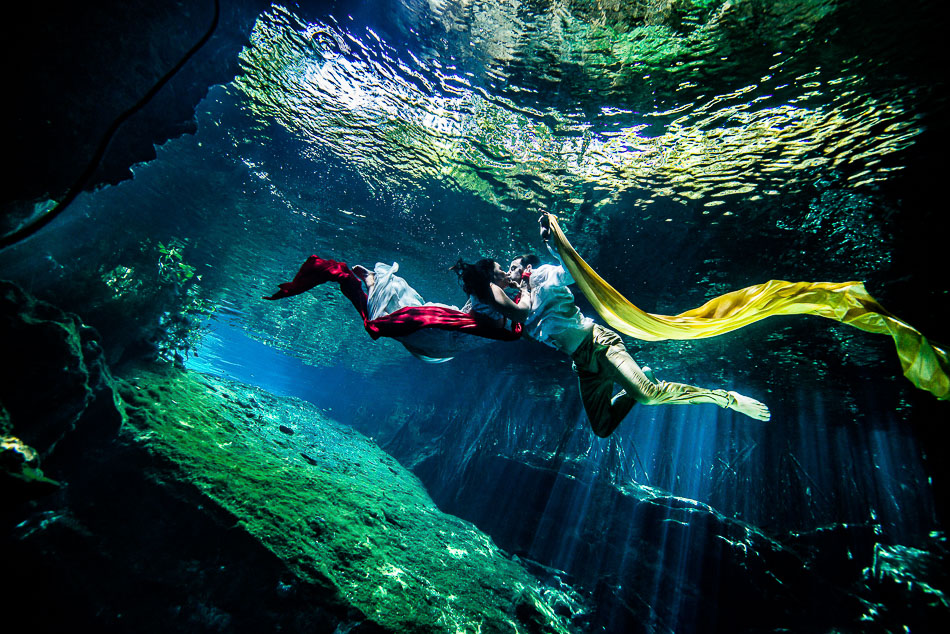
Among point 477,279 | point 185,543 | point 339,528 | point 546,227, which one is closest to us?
point 477,279

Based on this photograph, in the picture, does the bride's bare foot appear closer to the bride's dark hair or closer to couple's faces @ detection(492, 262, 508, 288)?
couple's faces @ detection(492, 262, 508, 288)

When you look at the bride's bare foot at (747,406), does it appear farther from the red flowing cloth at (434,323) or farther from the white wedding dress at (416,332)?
the white wedding dress at (416,332)

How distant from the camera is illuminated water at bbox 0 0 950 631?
14.9ft

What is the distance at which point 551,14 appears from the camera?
4508mm

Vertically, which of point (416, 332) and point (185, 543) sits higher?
point (416, 332)

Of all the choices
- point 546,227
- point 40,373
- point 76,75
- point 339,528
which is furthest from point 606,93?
point 40,373

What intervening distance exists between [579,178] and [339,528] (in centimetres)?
898

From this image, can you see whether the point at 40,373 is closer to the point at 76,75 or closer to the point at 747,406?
the point at 76,75

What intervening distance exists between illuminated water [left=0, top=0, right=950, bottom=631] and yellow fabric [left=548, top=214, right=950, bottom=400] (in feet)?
12.3

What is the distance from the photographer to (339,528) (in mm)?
5789

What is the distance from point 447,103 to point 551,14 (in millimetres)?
2511

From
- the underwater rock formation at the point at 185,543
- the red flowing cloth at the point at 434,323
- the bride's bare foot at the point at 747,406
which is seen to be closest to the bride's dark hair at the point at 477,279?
the red flowing cloth at the point at 434,323

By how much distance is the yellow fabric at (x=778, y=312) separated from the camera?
9.13ft

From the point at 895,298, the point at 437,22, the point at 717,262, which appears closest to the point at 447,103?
the point at 437,22
